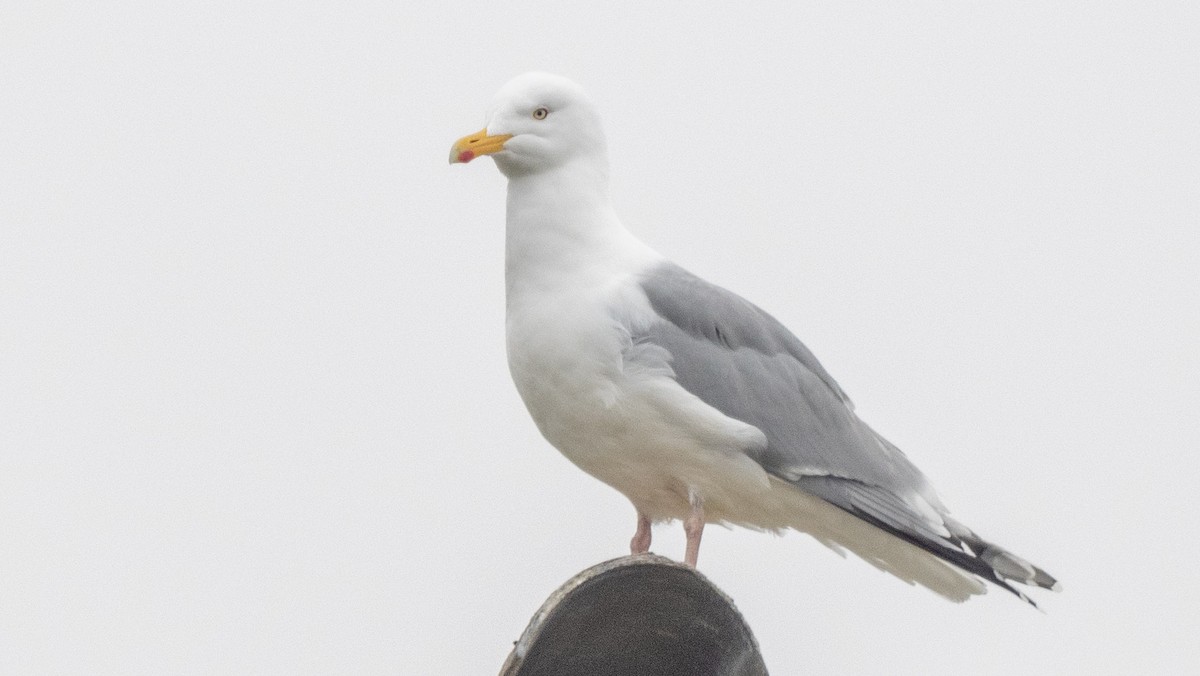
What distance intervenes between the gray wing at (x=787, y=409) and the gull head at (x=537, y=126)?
554 millimetres

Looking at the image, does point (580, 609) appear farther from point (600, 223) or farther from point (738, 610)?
point (600, 223)

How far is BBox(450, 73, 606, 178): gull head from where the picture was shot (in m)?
5.97

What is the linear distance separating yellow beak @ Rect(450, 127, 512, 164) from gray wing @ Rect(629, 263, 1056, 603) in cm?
70

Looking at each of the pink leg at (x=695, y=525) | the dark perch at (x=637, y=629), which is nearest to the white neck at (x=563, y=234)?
the pink leg at (x=695, y=525)

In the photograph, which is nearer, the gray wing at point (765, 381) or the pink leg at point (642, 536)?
the gray wing at point (765, 381)

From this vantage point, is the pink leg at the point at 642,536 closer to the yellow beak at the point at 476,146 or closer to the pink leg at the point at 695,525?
the pink leg at the point at 695,525

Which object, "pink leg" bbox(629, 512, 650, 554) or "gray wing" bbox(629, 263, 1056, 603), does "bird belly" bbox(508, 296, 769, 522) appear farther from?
"pink leg" bbox(629, 512, 650, 554)

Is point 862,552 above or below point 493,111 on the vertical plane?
below

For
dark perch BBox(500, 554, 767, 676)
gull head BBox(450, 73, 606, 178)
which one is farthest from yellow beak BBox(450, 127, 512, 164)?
dark perch BBox(500, 554, 767, 676)

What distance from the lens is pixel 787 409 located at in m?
6.04

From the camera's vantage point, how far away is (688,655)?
486cm

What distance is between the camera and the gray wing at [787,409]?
5797 millimetres

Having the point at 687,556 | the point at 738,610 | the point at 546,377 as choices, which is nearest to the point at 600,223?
the point at 546,377

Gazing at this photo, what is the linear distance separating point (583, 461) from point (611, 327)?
0.49 m
